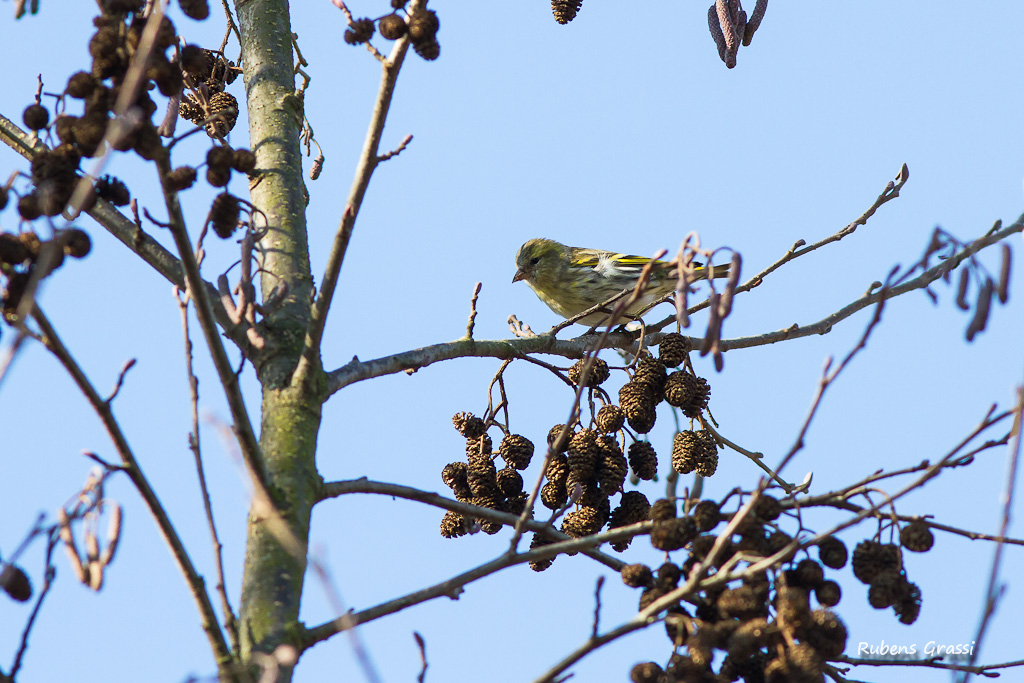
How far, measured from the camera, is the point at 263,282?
3.38 meters

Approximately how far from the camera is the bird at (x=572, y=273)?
8.57 metres

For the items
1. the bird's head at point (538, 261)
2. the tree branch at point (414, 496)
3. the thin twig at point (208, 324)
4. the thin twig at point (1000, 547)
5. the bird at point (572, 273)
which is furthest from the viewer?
the bird's head at point (538, 261)

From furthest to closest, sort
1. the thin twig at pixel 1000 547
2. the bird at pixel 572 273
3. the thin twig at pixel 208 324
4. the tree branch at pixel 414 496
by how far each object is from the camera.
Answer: the bird at pixel 572 273
the tree branch at pixel 414 496
the thin twig at pixel 208 324
the thin twig at pixel 1000 547

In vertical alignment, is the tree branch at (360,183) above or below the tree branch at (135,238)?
below

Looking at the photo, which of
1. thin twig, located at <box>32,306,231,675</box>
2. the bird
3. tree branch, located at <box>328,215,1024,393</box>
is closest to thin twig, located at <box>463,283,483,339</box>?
tree branch, located at <box>328,215,1024,393</box>

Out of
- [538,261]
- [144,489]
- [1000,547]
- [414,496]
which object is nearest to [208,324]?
[144,489]

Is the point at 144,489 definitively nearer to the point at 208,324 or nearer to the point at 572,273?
the point at 208,324

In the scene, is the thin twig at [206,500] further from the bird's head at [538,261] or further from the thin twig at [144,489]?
the bird's head at [538,261]

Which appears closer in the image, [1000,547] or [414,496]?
[1000,547]

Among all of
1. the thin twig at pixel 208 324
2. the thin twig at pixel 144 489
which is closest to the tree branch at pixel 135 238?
the thin twig at pixel 208 324

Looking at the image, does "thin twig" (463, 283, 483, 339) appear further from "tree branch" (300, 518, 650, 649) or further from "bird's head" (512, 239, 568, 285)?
"bird's head" (512, 239, 568, 285)

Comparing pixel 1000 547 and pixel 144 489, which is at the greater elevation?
pixel 144 489

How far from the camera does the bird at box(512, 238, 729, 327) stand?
857cm

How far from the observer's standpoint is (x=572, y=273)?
877 cm
